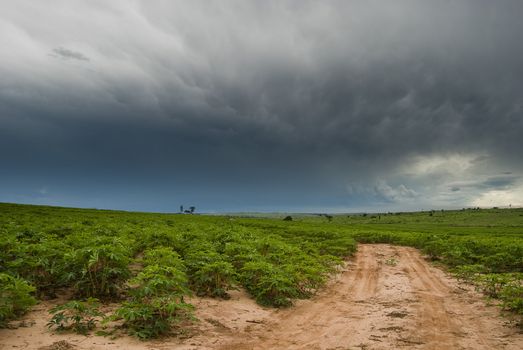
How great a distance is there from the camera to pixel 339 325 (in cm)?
1020

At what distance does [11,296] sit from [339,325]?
8.55 m

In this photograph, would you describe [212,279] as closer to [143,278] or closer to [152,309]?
[143,278]

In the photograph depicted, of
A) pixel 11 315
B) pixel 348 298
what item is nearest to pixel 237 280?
pixel 348 298

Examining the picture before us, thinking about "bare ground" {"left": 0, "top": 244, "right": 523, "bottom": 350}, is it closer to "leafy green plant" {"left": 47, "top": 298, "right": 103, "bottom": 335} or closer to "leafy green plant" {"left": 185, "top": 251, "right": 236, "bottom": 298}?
"leafy green plant" {"left": 47, "top": 298, "right": 103, "bottom": 335}

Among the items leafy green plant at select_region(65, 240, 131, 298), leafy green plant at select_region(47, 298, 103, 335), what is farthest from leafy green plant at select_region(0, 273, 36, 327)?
leafy green plant at select_region(65, 240, 131, 298)

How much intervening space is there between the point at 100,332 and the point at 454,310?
11092 millimetres

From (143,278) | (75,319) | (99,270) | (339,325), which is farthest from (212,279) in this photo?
(75,319)

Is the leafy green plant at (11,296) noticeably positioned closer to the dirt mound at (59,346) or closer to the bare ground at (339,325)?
the bare ground at (339,325)

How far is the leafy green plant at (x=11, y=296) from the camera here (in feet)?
26.6

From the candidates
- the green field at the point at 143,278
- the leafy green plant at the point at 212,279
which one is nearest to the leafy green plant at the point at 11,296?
the green field at the point at 143,278

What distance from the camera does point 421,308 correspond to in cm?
1216

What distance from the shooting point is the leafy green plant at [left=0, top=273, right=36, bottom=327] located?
8.11 meters

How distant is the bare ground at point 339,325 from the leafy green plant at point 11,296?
45 cm

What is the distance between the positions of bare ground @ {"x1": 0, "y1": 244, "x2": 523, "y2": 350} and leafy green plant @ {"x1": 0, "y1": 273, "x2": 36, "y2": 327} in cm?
45
